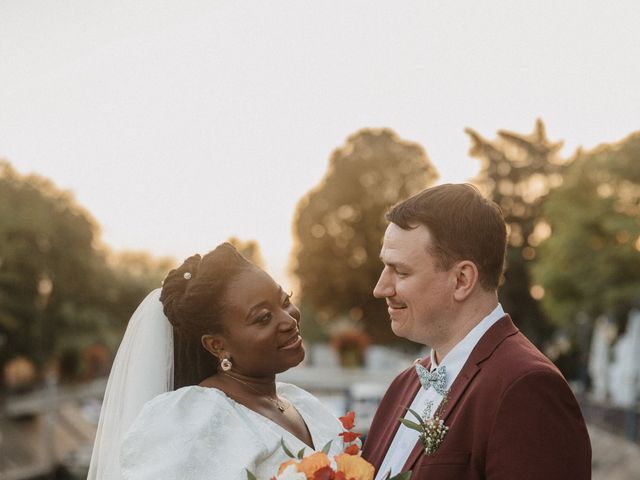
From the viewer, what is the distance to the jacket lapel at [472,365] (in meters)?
3.16

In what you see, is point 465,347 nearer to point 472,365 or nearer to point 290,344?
point 472,365

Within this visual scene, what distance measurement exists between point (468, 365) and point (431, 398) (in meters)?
0.27

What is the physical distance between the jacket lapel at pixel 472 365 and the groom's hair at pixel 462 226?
0.51 ft

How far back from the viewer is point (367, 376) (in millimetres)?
51250

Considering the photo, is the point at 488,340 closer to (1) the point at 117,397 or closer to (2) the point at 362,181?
(1) the point at 117,397

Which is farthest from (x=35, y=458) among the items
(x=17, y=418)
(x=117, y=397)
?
(x=117, y=397)

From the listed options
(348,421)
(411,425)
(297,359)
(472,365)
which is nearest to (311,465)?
(348,421)

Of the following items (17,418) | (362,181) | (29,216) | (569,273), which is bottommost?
(17,418)

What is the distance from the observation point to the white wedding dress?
3314 millimetres

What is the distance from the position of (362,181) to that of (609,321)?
16.3m

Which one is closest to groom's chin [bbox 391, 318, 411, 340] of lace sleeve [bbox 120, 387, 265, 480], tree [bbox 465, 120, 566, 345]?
lace sleeve [bbox 120, 387, 265, 480]

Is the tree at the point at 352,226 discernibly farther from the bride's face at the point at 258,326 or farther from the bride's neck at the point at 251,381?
the bride's face at the point at 258,326

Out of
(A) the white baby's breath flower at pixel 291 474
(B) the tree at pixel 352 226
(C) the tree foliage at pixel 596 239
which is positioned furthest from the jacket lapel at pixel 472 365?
(B) the tree at pixel 352 226

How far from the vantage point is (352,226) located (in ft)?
140
